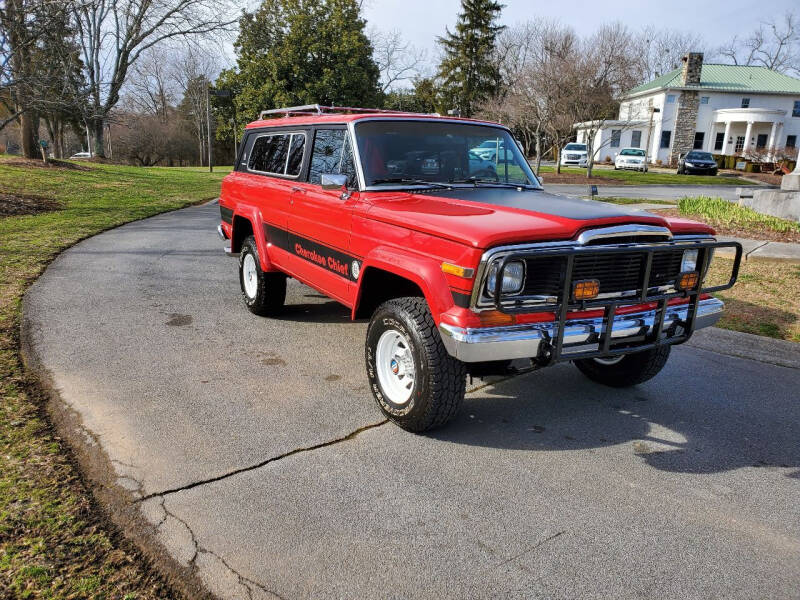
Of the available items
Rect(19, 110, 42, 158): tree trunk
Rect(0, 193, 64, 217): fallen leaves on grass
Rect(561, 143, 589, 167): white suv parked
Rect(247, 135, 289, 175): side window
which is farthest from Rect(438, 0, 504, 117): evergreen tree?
Rect(247, 135, 289, 175): side window

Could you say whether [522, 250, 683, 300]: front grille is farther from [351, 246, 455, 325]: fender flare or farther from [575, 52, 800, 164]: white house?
[575, 52, 800, 164]: white house

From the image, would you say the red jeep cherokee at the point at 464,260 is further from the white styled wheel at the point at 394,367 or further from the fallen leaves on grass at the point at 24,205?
the fallen leaves on grass at the point at 24,205

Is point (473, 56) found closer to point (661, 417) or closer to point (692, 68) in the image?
point (692, 68)

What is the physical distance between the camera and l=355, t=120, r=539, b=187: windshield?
4527mm

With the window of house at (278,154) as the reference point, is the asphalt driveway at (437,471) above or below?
below

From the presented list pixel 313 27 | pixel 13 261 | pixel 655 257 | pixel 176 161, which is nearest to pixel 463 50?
pixel 313 27

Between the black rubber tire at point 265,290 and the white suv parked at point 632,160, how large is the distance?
38.4 metres

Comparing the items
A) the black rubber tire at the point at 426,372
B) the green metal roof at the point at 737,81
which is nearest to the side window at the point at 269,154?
the black rubber tire at the point at 426,372

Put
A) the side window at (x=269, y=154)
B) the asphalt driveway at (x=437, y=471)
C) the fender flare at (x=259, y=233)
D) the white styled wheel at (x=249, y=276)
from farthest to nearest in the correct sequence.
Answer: the white styled wheel at (x=249, y=276)
the fender flare at (x=259, y=233)
the side window at (x=269, y=154)
the asphalt driveway at (x=437, y=471)

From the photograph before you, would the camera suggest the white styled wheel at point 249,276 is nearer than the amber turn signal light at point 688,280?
No

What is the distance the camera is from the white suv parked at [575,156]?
4203 centimetres

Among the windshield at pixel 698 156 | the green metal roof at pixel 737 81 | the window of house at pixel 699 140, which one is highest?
the green metal roof at pixel 737 81

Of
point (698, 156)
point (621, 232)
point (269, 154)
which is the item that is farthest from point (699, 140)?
point (621, 232)

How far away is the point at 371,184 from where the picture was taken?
438cm
